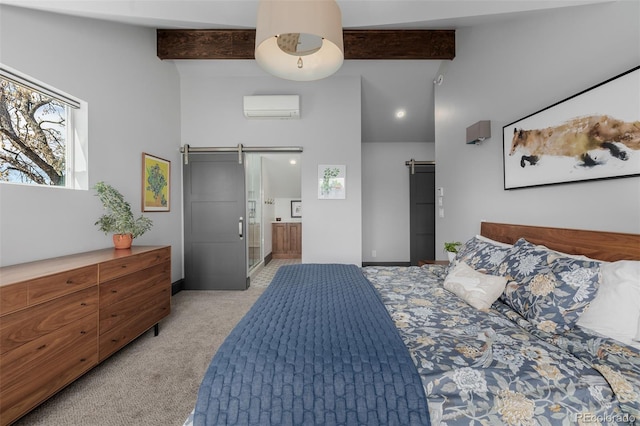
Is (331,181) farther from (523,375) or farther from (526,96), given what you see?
(523,375)

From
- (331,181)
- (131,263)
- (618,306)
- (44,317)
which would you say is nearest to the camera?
(618,306)

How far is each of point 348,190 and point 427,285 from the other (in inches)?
82.6

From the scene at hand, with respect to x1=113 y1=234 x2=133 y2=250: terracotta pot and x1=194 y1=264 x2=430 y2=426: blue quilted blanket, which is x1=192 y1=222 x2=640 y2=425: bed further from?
x1=113 y1=234 x2=133 y2=250: terracotta pot

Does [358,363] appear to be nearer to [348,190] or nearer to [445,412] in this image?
[445,412]

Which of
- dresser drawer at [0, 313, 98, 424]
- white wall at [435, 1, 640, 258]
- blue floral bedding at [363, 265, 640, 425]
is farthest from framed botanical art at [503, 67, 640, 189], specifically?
dresser drawer at [0, 313, 98, 424]

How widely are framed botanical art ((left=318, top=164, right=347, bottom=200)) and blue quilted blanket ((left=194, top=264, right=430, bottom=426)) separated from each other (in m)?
2.68

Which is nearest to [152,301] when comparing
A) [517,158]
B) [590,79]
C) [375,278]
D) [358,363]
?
[375,278]

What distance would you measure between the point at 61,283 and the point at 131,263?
557 millimetres

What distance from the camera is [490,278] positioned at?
1.54m

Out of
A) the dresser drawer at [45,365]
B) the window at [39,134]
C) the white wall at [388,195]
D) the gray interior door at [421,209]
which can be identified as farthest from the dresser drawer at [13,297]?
the gray interior door at [421,209]

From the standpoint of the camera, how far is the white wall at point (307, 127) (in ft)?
12.3

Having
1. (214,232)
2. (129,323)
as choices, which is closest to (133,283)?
(129,323)

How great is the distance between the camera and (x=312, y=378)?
0.90 metres

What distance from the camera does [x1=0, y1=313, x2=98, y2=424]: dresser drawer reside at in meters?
1.31
